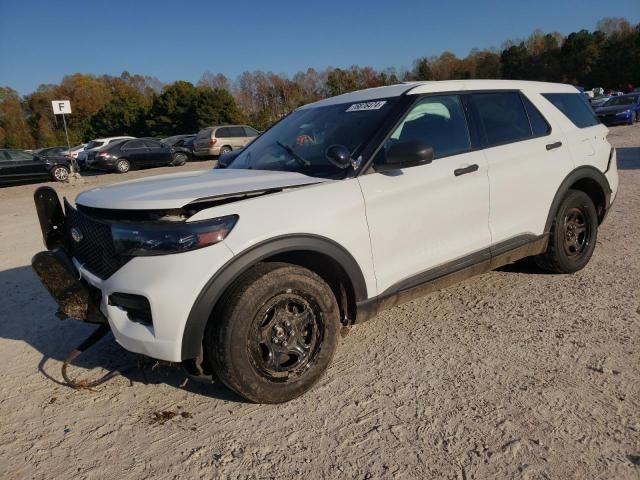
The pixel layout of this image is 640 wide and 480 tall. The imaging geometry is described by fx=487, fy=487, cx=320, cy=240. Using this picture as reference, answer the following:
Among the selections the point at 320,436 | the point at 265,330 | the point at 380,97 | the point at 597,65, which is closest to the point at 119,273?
the point at 265,330

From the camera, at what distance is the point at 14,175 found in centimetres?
1855

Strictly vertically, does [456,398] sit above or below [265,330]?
below

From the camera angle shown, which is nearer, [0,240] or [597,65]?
[0,240]

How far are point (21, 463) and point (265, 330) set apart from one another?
1.39 m

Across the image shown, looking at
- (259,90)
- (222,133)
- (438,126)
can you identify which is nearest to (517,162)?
(438,126)

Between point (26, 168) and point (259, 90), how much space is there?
7393cm

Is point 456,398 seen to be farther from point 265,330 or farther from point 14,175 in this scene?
point 14,175

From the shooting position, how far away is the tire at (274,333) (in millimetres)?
2590

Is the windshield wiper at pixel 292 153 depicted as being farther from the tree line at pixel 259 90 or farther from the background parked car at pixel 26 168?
the tree line at pixel 259 90

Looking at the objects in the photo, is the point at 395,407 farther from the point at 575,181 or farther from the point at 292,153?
the point at 575,181

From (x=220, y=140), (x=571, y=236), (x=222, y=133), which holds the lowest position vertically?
(x=571, y=236)

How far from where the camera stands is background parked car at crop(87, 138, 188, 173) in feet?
68.8

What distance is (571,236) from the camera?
4484mm

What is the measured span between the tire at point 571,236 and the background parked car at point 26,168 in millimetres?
18761
